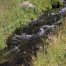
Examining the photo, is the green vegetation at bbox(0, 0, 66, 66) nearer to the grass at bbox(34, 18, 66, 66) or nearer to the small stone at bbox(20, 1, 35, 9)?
the grass at bbox(34, 18, 66, 66)

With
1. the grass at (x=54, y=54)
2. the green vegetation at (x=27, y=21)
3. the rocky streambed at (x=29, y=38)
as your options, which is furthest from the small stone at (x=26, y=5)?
the grass at (x=54, y=54)

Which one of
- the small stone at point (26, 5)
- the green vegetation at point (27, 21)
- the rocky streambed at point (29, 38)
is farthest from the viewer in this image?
the small stone at point (26, 5)

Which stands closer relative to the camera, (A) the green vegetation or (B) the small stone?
(A) the green vegetation

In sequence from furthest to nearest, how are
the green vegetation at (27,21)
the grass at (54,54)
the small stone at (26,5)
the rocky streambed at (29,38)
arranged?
1. the small stone at (26,5)
2. the rocky streambed at (29,38)
3. the green vegetation at (27,21)
4. the grass at (54,54)

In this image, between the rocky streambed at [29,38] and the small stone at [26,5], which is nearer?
the rocky streambed at [29,38]

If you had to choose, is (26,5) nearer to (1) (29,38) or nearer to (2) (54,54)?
(1) (29,38)

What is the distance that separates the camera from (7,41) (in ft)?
41.2

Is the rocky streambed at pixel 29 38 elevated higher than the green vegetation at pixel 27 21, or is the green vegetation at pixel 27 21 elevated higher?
the green vegetation at pixel 27 21

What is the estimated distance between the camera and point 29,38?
41.4ft

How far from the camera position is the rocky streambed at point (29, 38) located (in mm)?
10289

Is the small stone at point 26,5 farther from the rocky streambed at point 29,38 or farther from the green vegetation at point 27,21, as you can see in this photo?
the rocky streambed at point 29,38

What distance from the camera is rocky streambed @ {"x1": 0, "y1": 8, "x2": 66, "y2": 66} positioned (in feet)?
33.8

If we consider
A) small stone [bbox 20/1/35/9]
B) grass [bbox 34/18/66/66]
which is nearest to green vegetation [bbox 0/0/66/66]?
grass [bbox 34/18/66/66]

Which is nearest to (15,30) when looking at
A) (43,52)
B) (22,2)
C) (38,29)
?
(38,29)
